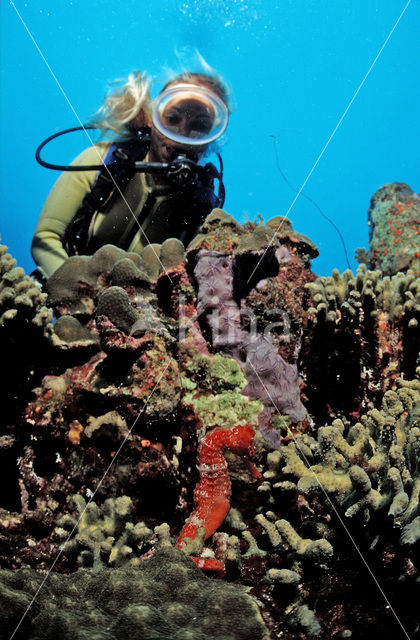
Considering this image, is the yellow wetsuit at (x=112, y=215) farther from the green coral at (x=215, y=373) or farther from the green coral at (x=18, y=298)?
the green coral at (x=215, y=373)

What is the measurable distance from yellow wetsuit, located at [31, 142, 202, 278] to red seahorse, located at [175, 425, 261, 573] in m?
3.50

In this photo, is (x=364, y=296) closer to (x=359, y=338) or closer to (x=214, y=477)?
(x=359, y=338)

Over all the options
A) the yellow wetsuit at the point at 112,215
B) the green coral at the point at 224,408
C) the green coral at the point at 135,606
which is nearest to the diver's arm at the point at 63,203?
the yellow wetsuit at the point at 112,215

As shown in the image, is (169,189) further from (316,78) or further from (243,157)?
(243,157)

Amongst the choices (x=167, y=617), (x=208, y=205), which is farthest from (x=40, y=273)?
(x=167, y=617)

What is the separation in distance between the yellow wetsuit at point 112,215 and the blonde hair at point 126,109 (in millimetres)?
296

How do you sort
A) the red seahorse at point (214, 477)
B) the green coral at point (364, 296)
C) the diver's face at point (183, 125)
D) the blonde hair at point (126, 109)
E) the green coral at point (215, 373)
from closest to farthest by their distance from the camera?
the red seahorse at point (214, 477)
the green coral at point (215, 373)
the green coral at point (364, 296)
the diver's face at point (183, 125)
the blonde hair at point (126, 109)

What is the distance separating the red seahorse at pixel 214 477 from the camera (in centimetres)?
227

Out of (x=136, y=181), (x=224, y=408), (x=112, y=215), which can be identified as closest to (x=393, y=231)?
(x=136, y=181)

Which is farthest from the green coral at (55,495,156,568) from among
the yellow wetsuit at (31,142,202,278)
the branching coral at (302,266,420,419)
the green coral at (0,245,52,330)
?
the yellow wetsuit at (31,142,202,278)

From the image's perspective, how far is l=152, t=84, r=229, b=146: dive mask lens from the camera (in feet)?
17.5

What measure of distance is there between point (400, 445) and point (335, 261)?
86.1 m

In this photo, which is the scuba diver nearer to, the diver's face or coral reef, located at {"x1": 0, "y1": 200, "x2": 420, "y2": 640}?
the diver's face

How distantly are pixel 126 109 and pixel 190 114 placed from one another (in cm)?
99
